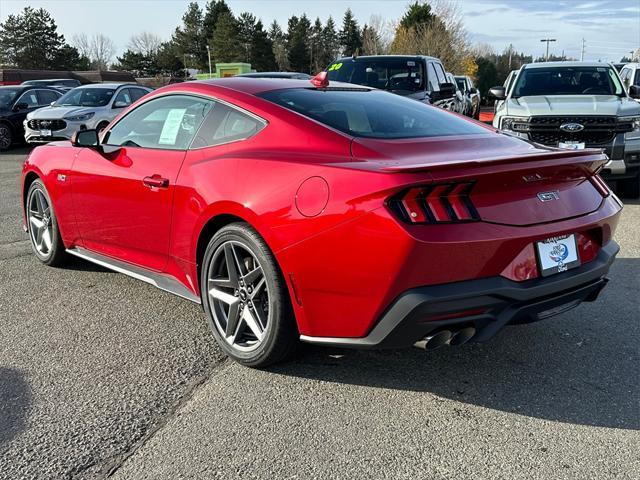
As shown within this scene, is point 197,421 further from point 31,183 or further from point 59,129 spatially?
point 59,129

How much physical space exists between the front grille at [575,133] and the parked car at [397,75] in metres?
2.19

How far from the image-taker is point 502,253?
8.96ft

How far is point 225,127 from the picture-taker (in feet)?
11.8

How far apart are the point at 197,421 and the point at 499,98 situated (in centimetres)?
793

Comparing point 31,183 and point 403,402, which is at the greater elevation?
point 31,183

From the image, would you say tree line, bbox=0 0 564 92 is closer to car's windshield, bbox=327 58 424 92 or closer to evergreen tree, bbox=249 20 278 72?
evergreen tree, bbox=249 20 278 72

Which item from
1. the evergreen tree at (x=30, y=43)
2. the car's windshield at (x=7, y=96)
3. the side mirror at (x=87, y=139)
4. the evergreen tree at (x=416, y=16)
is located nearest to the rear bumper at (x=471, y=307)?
the side mirror at (x=87, y=139)

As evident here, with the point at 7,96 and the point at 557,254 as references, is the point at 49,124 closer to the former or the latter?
the point at 7,96

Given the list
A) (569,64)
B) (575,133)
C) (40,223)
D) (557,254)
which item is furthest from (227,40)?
(557,254)

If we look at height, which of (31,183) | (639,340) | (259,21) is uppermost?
(259,21)

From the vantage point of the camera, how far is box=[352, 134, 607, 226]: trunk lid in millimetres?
2686

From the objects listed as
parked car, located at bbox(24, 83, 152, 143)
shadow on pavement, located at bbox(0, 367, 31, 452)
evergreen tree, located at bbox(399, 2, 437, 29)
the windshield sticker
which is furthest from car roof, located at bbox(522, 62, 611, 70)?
evergreen tree, located at bbox(399, 2, 437, 29)

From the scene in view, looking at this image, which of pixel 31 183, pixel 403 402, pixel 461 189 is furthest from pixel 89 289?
pixel 461 189

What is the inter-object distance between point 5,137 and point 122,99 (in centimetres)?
353
